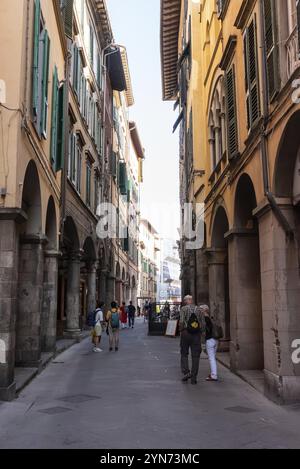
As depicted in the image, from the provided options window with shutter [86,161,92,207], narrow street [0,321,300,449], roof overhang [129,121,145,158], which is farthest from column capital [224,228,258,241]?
roof overhang [129,121,145,158]

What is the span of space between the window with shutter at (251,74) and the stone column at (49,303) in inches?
283

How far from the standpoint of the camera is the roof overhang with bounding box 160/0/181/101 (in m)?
30.2

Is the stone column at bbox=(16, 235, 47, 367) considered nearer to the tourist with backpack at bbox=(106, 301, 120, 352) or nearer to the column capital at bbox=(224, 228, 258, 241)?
the column capital at bbox=(224, 228, 258, 241)

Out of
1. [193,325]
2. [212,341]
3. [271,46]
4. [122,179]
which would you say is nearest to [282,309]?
[193,325]

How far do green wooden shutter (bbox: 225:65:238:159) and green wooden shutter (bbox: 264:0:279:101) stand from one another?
306 cm

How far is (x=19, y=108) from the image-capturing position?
31.1 feet

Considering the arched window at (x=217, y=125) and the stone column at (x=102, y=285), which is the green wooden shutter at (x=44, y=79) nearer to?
the arched window at (x=217, y=125)

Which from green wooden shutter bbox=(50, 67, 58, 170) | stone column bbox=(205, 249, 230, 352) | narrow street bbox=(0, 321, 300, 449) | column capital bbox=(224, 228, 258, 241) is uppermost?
green wooden shutter bbox=(50, 67, 58, 170)

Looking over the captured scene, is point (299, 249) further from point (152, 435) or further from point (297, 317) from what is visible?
point (152, 435)

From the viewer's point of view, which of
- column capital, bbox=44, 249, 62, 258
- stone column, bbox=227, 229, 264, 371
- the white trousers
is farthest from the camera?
column capital, bbox=44, 249, 62, 258

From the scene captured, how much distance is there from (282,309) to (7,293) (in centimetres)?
455

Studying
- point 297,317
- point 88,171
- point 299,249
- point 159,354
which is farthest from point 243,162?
point 88,171

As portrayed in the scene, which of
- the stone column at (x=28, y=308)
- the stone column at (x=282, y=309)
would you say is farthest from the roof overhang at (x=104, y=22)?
the stone column at (x=282, y=309)

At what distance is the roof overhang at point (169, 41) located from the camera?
30.2 meters
